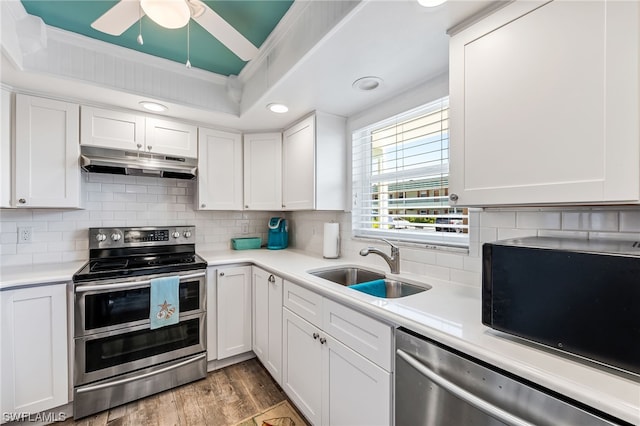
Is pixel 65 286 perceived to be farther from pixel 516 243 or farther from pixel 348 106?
pixel 516 243

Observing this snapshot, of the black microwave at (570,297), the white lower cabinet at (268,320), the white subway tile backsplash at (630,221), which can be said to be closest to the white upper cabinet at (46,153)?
the white lower cabinet at (268,320)

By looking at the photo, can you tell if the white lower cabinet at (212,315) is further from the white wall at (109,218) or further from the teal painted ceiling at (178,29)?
the teal painted ceiling at (178,29)

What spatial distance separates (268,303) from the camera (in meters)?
2.09

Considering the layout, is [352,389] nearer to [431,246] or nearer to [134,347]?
[431,246]

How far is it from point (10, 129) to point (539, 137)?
2962 mm

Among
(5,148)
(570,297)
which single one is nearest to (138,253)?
(5,148)

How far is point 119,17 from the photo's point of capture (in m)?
1.26

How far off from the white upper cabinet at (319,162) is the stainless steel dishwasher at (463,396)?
4.56 feet

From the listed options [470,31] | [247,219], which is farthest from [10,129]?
[470,31]

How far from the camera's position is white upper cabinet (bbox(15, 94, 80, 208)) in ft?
6.02

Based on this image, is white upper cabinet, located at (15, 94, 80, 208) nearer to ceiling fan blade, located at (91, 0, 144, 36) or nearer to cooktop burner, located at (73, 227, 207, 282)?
cooktop burner, located at (73, 227, 207, 282)

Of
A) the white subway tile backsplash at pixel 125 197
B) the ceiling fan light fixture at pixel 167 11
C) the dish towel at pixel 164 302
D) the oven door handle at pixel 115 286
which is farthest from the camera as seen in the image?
the white subway tile backsplash at pixel 125 197

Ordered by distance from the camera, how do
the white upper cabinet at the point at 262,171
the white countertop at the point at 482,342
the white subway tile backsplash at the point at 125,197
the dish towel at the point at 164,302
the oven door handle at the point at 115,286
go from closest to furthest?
the white countertop at the point at 482,342, the oven door handle at the point at 115,286, the dish towel at the point at 164,302, the white subway tile backsplash at the point at 125,197, the white upper cabinet at the point at 262,171

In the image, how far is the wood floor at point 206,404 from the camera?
1.74m
